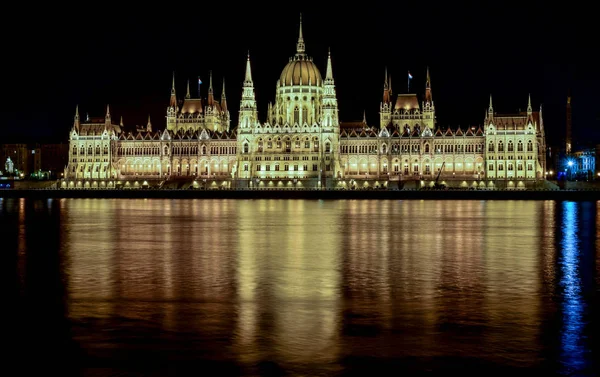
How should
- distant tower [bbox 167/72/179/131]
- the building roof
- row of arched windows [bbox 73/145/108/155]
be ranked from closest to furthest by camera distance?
row of arched windows [bbox 73/145/108/155] → the building roof → distant tower [bbox 167/72/179/131]

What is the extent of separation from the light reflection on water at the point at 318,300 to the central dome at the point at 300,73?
96.3 metres

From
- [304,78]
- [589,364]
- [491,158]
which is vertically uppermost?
[304,78]

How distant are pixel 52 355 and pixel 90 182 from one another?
116789mm

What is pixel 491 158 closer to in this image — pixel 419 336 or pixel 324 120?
pixel 324 120

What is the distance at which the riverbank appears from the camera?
91.8 metres

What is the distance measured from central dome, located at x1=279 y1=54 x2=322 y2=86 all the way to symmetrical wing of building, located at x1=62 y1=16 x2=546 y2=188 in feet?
0.54

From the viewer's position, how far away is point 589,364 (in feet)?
40.3

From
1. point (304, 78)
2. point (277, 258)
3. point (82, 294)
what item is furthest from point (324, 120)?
point (82, 294)

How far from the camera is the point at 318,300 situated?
58.1 ft

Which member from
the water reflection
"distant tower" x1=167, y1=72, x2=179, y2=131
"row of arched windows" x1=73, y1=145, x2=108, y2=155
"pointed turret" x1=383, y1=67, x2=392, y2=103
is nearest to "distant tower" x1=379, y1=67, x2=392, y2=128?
"pointed turret" x1=383, y1=67, x2=392, y2=103

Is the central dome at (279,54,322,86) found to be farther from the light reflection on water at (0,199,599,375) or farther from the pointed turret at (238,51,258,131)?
the light reflection on water at (0,199,599,375)

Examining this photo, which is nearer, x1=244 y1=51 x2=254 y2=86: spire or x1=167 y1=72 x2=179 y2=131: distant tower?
x1=244 y1=51 x2=254 y2=86: spire

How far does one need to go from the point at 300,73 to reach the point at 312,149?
15.9m

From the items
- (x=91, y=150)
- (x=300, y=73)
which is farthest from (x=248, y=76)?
(x=91, y=150)
